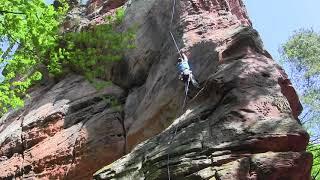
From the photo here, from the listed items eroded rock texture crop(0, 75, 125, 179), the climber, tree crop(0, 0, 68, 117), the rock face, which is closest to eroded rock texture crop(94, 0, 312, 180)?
the rock face

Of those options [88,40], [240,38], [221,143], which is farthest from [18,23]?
[221,143]

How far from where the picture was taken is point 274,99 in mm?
10758

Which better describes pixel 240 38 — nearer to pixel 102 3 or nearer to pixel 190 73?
pixel 190 73

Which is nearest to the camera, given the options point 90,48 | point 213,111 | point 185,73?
point 213,111

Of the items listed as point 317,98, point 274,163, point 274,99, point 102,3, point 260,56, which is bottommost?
point 317,98

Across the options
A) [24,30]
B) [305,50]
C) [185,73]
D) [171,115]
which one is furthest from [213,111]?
[305,50]

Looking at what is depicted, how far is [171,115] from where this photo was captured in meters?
14.0

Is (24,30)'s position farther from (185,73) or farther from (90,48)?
(185,73)

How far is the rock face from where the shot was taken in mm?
9398

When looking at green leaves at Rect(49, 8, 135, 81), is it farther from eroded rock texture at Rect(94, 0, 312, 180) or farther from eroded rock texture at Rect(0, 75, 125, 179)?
eroded rock texture at Rect(0, 75, 125, 179)

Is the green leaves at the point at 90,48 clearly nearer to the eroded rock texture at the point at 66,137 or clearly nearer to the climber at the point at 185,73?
the eroded rock texture at the point at 66,137

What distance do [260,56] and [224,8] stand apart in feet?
15.6

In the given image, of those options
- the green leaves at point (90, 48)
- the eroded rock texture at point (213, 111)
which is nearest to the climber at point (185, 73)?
the eroded rock texture at point (213, 111)

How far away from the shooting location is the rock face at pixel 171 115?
370 inches
